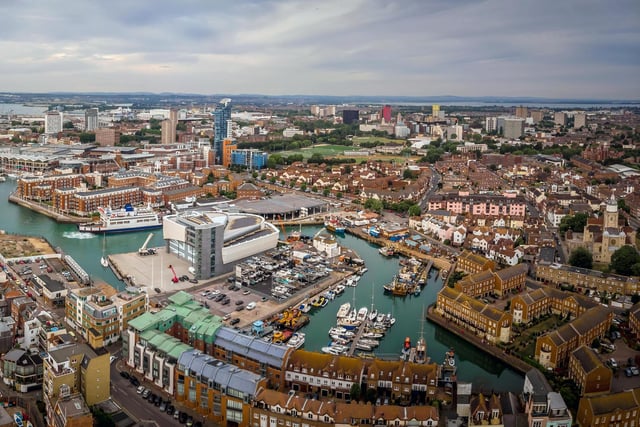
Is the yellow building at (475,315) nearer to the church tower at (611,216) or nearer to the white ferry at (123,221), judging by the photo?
the church tower at (611,216)

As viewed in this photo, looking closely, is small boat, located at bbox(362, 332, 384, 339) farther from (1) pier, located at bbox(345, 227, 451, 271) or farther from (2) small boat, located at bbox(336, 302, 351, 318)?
(1) pier, located at bbox(345, 227, 451, 271)

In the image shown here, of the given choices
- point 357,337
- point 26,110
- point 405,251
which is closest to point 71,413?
point 357,337

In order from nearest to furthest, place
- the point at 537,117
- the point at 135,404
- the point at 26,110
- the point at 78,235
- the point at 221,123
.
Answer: the point at 135,404 < the point at 78,235 < the point at 221,123 < the point at 537,117 < the point at 26,110

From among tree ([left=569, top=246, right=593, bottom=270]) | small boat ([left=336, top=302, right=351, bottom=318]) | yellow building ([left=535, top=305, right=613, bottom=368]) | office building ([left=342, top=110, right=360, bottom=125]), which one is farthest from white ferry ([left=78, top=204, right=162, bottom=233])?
office building ([left=342, top=110, right=360, bottom=125])

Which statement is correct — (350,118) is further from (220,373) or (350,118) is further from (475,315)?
(220,373)

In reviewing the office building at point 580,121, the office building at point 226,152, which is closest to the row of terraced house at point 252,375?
the office building at point 226,152
